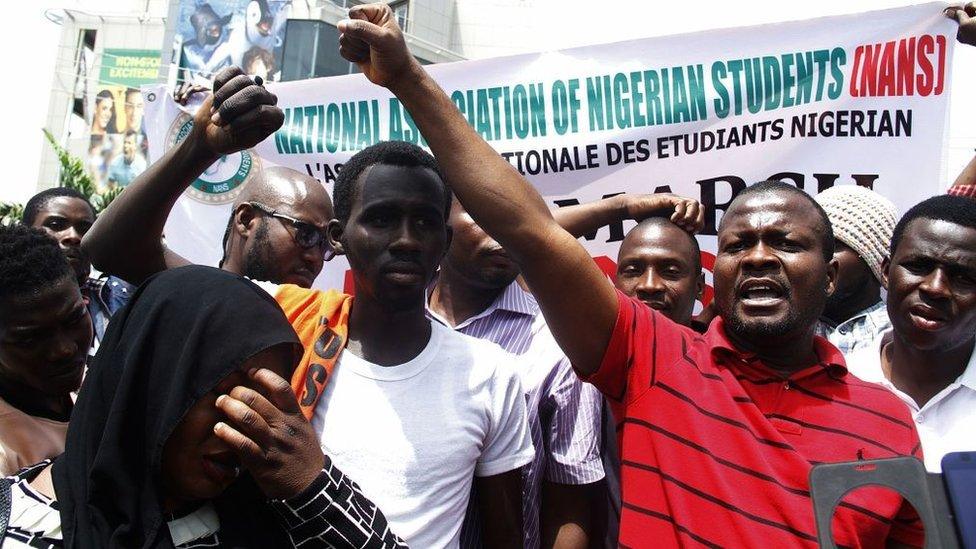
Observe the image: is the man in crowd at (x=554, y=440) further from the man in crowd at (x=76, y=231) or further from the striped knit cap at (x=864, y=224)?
the man in crowd at (x=76, y=231)

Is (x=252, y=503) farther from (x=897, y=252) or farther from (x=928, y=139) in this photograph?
(x=928, y=139)

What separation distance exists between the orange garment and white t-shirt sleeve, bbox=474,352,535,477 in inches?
16.4

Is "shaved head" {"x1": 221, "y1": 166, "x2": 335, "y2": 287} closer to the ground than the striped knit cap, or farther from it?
closer to the ground

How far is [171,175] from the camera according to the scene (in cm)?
233

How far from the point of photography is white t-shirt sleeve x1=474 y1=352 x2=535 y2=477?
217 cm

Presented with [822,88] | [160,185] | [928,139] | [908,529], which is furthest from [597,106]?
[908,529]

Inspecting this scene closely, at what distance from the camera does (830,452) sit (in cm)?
190

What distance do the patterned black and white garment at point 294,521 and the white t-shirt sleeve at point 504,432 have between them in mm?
484

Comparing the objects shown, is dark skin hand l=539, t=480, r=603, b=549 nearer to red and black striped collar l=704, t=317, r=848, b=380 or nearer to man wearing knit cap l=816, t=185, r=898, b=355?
red and black striped collar l=704, t=317, r=848, b=380

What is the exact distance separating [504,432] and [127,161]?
1999 inches

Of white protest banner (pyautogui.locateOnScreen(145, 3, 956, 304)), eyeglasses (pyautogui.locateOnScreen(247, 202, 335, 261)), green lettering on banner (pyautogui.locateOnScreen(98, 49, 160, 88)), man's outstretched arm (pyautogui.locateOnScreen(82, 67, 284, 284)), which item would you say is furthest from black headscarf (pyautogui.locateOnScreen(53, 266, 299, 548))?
green lettering on banner (pyautogui.locateOnScreen(98, 49, 160, 88))

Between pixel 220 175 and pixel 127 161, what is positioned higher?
pixel 127 161

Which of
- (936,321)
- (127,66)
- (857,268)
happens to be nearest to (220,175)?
(857,268)

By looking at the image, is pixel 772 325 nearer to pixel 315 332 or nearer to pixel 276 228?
pixel 315 332
